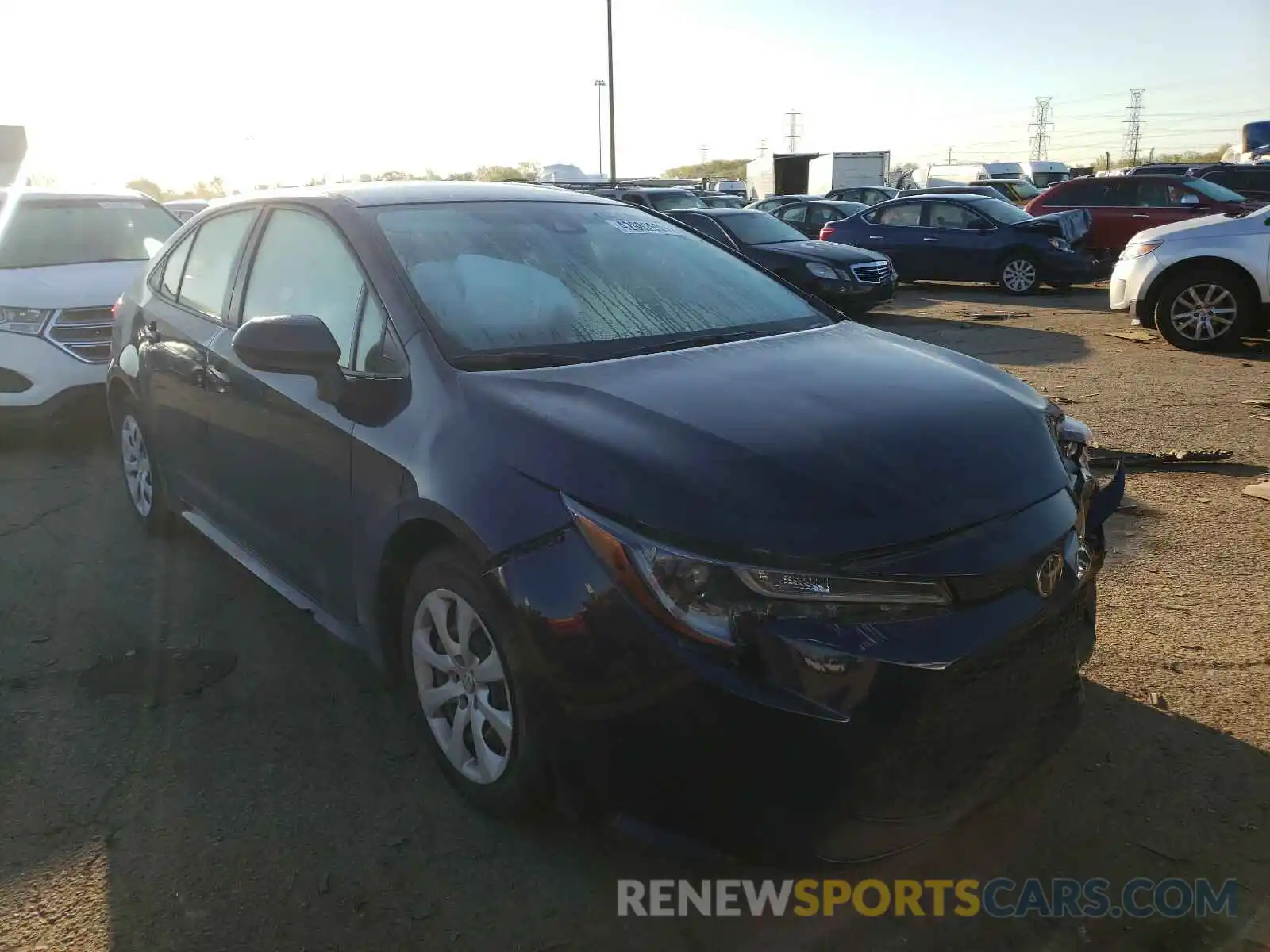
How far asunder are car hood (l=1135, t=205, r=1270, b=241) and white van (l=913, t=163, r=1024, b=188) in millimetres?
23426

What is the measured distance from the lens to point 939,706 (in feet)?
6.41

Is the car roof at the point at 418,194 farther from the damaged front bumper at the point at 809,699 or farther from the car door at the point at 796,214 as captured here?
the car door at the point at 796,214

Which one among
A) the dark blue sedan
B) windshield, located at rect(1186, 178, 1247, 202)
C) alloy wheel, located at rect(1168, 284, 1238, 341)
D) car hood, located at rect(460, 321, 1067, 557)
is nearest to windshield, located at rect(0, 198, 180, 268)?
car hood, located at rect(460, 321, 1067, 557)

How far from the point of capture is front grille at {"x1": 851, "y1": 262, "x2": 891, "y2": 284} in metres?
11.9

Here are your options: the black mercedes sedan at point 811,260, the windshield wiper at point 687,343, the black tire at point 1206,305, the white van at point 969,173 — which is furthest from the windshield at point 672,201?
the white van at point 969,173

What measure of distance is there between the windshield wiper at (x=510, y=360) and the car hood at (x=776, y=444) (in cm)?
5

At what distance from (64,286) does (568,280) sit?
16.0ft

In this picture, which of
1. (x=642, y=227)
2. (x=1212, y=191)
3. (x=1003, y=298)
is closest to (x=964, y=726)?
(x=642, y=227)

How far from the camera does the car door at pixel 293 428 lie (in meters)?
2.93

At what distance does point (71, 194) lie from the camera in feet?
24.7

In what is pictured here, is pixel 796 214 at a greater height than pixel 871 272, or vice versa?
pixel 796 214

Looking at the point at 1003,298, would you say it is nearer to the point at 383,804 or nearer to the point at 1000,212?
the point at 1000,212

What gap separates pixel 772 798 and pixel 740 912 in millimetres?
534

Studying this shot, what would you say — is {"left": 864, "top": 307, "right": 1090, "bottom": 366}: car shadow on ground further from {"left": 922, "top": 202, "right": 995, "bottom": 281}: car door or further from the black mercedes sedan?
{"left": 922, "top": 202, "right": 995, "bottom": 281}: car door
